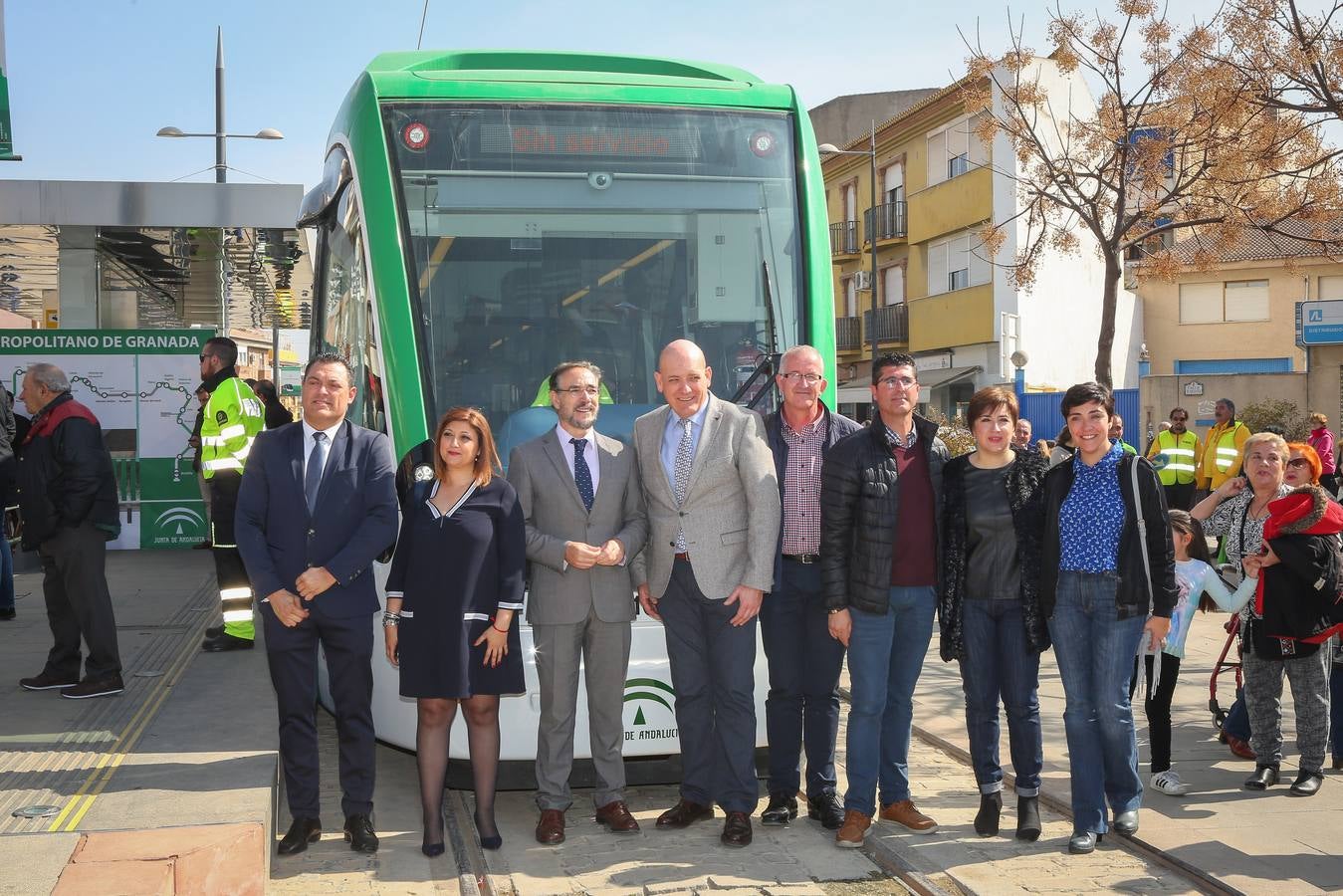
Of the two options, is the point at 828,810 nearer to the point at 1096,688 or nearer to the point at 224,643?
the point at 1096,688

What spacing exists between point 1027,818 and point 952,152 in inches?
1240

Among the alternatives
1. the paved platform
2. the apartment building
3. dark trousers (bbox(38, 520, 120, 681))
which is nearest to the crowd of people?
the paved platform

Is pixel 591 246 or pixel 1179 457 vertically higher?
pixel 591 246

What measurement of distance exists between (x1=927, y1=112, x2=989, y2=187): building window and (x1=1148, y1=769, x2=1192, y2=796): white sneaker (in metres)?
27.9

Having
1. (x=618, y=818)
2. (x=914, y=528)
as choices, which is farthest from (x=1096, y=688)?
(x=618, y=818)

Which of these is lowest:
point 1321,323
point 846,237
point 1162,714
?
point 1162,714

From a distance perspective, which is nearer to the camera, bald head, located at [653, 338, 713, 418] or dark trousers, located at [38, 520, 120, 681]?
bald head, located at [653, 338, 713, 418]

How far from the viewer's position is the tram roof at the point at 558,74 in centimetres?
689

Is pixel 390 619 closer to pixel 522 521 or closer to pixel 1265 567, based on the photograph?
pixel 522 521

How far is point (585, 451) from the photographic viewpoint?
19.3 ft

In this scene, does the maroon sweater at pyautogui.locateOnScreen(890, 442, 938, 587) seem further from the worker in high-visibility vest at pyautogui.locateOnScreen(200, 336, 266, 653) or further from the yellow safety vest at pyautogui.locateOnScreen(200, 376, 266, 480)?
the yellow safety vest at pyautogui.locateOnScreen(200, 376, 266, 480)

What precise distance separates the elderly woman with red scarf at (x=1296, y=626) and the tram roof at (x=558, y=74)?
3.23 metres

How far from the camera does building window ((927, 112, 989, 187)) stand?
3378 cm

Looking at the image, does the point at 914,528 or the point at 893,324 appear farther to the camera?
the point at 893,324
